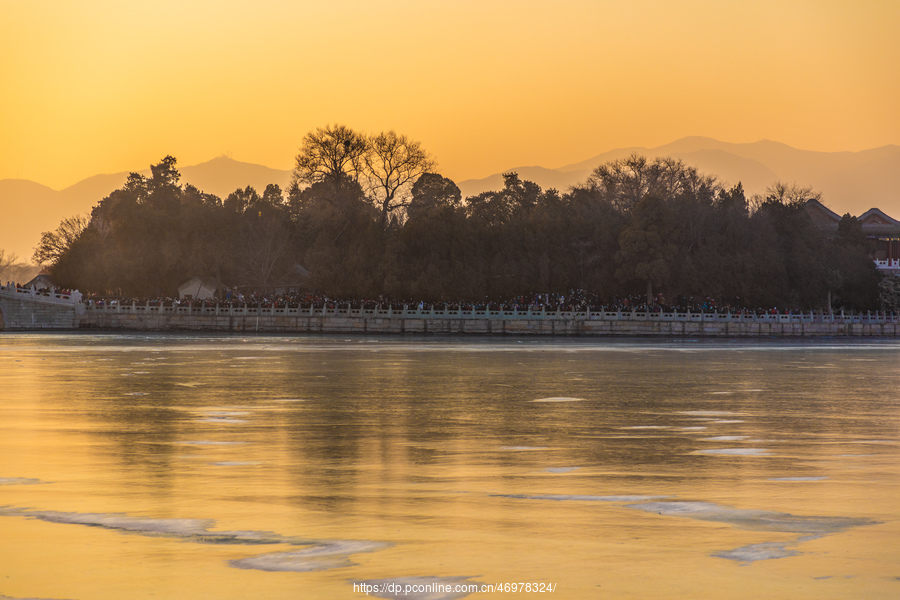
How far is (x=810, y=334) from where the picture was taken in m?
81.7

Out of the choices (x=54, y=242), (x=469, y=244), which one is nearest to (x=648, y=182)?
(x=469, y=244)

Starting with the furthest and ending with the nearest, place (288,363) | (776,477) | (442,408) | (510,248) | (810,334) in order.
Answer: (510,248)
(810,334)
(288,363)
(442,408)
(776,477)

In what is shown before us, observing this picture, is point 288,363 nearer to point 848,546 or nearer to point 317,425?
point 317,425

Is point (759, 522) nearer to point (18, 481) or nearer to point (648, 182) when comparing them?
point (18, 481)

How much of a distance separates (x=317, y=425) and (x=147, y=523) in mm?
8994

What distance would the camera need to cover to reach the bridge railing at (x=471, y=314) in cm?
7944

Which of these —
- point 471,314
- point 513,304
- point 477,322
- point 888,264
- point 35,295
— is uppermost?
point 888,264

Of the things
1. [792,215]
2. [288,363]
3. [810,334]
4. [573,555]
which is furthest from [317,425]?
[792,215]

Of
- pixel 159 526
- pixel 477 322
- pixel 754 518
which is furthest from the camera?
pixel 477 322

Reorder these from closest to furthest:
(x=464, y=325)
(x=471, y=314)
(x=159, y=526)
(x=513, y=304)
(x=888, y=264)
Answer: (x=159, y=526)
(x=464, y=325)
(x=471, y=314)
(x=513, y=304)
(x=888, y=264)

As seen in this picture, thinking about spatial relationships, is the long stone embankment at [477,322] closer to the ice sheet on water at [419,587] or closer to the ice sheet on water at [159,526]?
the ice sheet on water at [159,526]

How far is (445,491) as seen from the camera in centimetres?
1129

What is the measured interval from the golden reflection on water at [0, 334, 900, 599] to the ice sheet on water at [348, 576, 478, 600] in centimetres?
11

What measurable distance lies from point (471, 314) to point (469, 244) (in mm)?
8603
